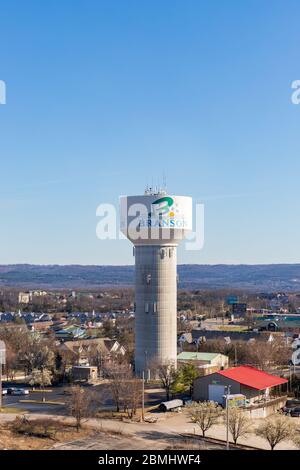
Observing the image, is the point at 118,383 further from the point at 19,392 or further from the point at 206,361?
the point at 206,361

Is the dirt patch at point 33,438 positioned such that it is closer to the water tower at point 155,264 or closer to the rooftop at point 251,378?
the rooftop at point 251,378

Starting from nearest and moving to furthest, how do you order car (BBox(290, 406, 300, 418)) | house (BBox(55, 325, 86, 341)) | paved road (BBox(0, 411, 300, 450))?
paved road (BBox(0, 411, 300, 450)) < car (BBox(290, 406, 300, 418)) < house (BBox(55, 325, 86, 341))

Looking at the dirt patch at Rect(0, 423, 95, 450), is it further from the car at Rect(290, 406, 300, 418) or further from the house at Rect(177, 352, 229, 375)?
the house at Rect(177, 352, 229, 375)

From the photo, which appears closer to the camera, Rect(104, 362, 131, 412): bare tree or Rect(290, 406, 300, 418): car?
Rect(290, 406, 300, 418): car

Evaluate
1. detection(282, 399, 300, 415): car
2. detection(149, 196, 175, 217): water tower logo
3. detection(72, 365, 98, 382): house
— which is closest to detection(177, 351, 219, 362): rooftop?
detection(72, 365, 98, 382): house

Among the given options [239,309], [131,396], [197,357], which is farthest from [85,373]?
[239,309]

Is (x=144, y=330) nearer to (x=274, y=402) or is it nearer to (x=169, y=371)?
(x=169, y=371)

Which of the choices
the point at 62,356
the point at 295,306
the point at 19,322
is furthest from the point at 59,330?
the point at 295,306
